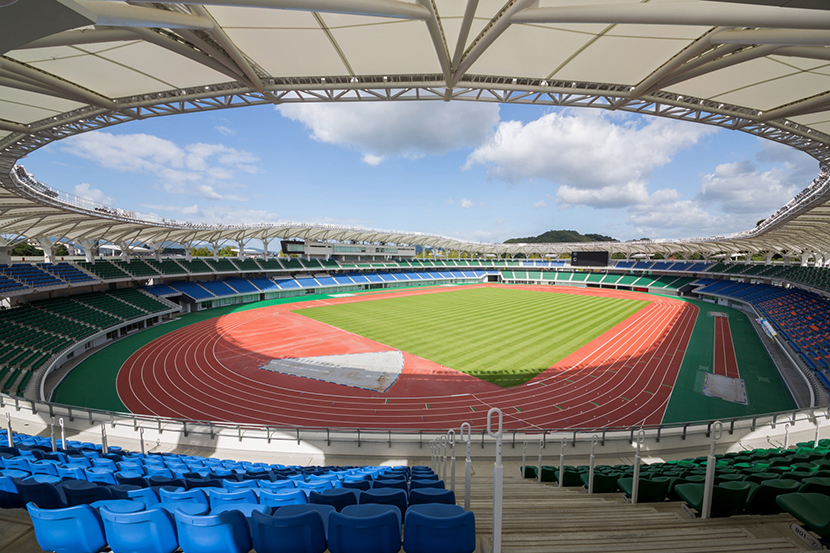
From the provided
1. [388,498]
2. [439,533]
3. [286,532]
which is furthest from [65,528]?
[439,533]

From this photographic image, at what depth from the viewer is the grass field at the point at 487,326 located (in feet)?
68.4

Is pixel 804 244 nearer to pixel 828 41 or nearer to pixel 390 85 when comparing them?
pixel 828 41

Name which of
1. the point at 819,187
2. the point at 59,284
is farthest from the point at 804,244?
the point at 59,284

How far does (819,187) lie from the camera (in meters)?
14.7

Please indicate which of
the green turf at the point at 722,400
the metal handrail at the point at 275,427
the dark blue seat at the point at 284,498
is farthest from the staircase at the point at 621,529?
the green turf at the point at 722,400

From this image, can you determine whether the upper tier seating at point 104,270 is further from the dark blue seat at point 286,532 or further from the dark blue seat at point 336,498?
the dark blue seat at point 286,532

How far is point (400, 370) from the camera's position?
1941cm

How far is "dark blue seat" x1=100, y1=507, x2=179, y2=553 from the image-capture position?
2959 millimetres

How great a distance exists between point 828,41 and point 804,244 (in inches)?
1947

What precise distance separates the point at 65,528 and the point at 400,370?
1691cm

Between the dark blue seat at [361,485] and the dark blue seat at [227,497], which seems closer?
the dark blue seat at [227,497]

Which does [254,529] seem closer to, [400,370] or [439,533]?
[439,533]

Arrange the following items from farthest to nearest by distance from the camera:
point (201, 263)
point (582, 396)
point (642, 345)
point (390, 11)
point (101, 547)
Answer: point (201, 263), point (642, 345), point (582, 396), point (390, 11), point (101, 547)

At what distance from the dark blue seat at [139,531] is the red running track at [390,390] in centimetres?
1106
